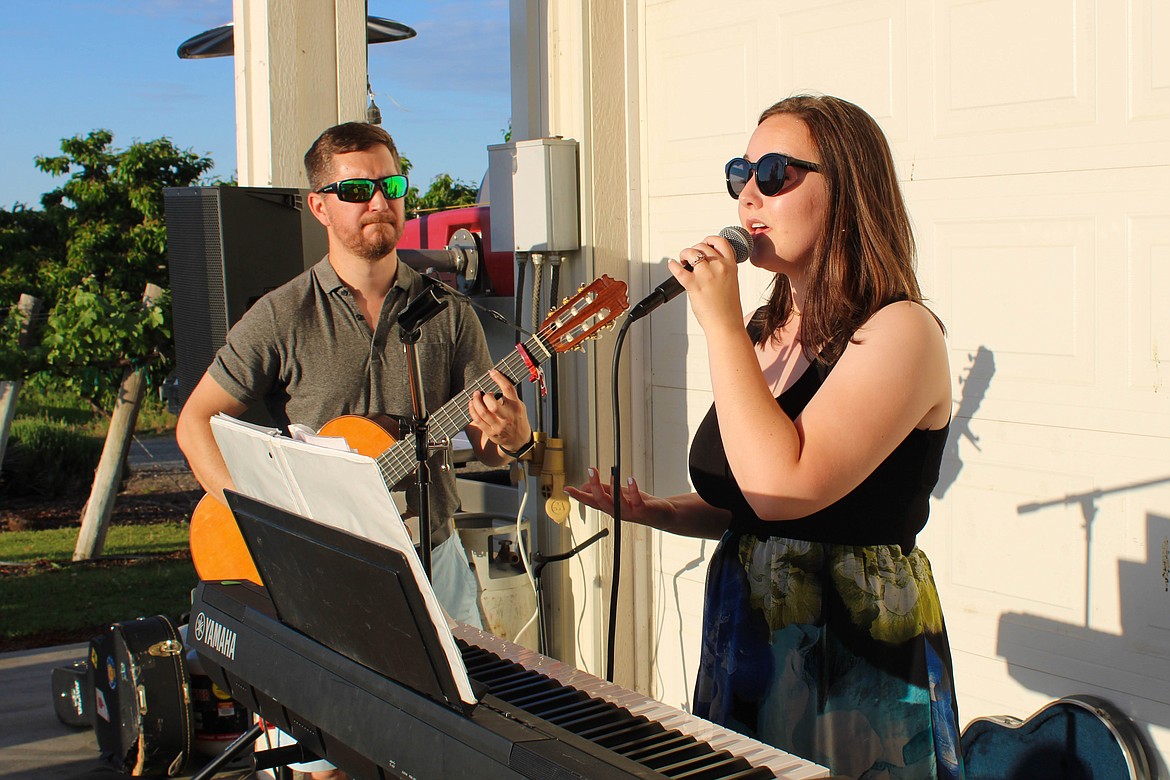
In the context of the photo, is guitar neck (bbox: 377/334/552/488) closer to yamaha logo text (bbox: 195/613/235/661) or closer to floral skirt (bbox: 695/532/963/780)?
yamaha logo text (bbox: 195/613/235/661)

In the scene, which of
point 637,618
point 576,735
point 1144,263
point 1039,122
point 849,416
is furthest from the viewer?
point 637,618

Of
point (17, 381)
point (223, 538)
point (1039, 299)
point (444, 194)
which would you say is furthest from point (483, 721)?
point (444, 194)

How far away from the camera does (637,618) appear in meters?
3.82

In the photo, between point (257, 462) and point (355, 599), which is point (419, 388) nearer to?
point (257, 462)

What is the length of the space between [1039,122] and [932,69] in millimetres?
355

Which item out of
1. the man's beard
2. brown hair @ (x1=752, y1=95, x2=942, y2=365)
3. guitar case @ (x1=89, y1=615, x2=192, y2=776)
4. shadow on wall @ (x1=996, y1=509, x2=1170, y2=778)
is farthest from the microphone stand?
guitar case @ (x1=89, y1=615, x2=192, y2=776)

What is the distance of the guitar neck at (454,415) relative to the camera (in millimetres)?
2701

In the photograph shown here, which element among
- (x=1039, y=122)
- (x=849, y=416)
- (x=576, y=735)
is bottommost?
(x=576, y=735)

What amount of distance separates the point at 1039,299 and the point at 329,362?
1.82 metres

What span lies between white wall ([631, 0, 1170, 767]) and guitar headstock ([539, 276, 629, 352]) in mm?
864

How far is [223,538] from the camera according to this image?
309 centimetres

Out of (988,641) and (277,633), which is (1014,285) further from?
(277,633)

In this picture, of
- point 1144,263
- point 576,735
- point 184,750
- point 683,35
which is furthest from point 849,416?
point 184,750

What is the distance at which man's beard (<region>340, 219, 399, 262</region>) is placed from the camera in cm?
298
